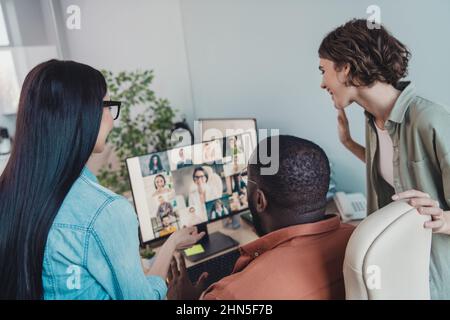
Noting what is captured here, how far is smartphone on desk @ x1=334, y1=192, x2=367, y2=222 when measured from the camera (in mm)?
1336

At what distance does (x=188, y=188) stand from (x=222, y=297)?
589 mm

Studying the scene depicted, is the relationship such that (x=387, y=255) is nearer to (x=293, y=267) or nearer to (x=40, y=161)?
(x=293, y=267)

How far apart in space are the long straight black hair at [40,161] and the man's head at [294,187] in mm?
432

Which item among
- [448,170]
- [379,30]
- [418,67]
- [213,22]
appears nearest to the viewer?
[448,170]

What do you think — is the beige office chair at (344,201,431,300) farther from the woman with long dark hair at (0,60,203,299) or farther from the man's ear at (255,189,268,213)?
the woman with long dark hair at (0,60,203,299)

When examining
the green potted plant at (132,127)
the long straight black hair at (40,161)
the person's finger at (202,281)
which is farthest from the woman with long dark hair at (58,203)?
the green potted plant at (132,127)

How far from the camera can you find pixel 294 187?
74 cm

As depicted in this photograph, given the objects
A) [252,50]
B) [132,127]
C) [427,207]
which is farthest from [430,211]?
[132,127]

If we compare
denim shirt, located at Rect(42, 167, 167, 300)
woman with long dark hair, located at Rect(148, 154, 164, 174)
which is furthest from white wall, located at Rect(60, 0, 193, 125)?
denim shirt, located at Rect(42, 167, 167, 300)

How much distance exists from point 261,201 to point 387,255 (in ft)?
0.97

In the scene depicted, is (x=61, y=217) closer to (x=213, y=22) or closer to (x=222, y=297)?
(x=222, y=297)

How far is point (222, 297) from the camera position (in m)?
0.67

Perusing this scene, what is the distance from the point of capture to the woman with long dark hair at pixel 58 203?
646 mm
